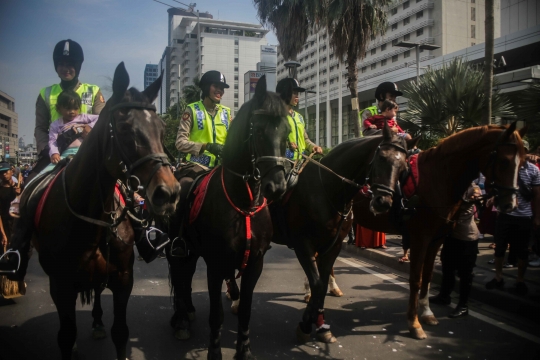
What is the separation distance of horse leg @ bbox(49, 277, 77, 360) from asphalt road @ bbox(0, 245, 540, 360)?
93 cm

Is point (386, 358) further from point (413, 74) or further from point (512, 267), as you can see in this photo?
point (413, 74)

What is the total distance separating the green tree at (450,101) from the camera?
1104cm

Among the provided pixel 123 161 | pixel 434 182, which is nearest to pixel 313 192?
pixel 434 182

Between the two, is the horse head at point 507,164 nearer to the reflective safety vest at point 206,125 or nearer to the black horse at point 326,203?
the black horse at point 326,203

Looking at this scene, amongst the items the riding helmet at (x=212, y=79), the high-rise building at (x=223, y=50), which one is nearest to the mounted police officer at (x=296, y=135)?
the riding helmet at (x=212, y=79)

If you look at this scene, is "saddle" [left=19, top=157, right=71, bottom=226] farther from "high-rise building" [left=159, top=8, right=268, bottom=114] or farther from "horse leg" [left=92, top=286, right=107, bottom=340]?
"high-rise building" [left=159, top=8, right=268, bottom=114]

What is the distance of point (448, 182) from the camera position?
4.91m

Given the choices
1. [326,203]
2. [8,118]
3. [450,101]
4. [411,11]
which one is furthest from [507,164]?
[411,11]

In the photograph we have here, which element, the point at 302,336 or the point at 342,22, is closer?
the point at 302,336

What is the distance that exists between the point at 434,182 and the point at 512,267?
379 cm

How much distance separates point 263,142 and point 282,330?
261 cm

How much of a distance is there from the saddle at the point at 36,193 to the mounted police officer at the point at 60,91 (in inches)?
24.0

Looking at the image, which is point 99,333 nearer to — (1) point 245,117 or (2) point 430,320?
(1) point 245,117

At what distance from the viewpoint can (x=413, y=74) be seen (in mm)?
33906
